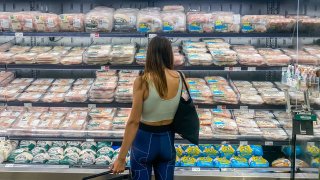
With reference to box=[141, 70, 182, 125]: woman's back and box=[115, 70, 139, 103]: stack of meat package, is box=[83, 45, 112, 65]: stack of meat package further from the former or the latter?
box=[141, 70, 182, 125]: woman's back

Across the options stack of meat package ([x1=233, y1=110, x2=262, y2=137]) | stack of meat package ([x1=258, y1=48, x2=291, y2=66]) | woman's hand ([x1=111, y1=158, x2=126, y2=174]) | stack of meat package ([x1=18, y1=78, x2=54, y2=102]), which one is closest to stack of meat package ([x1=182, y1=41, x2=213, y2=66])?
stack of meat package ([x1=258, y1=48, x2=291, y2=66])

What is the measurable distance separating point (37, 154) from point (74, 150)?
0.33 meters

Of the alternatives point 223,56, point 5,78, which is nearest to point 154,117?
point 223,56

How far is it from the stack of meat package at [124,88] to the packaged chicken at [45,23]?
0.79 metres

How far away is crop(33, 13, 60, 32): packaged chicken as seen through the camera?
12.8 ft

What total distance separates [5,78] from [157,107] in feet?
6.97

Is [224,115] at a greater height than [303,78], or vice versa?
[303,78]

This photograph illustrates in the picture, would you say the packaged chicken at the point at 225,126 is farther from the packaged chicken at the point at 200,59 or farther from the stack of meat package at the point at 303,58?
the stack of meat package at the point at 303,58

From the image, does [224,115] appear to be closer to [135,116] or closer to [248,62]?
[248,62]

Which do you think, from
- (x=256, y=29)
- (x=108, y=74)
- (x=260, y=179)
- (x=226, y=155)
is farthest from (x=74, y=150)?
(x=256, y=29)

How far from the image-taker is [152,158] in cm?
299

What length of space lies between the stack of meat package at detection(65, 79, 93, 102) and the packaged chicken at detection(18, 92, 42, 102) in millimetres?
283

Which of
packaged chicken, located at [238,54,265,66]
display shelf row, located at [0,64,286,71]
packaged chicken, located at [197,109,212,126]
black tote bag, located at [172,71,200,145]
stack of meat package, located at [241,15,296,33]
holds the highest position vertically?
stack of meat package, located at [241,15,296,33]

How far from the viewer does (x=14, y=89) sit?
409 cm
